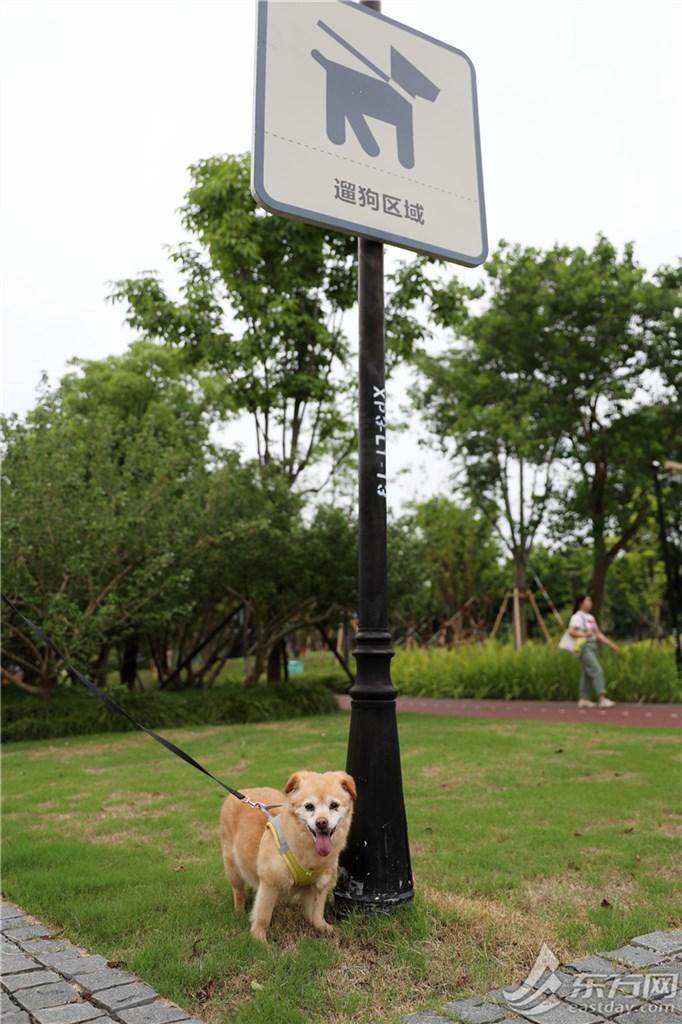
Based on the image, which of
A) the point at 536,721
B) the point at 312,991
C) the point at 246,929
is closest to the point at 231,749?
the point at 536,721

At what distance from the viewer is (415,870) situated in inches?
187

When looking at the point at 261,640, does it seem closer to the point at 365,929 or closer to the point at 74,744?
the point at 74,744

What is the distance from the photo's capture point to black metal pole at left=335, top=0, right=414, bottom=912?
3996 mm

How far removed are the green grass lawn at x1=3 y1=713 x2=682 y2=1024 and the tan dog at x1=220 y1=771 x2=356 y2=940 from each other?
0.50ft

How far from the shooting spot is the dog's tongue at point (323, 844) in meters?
3.55

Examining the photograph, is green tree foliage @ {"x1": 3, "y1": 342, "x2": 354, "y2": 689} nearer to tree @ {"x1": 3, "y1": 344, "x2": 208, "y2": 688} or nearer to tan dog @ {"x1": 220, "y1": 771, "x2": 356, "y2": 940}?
tree @ {"x1": 3, "y1": 344, "x2": 208, "y2": 688}

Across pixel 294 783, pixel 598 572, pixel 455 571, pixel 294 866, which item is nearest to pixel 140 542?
pixel 294 783

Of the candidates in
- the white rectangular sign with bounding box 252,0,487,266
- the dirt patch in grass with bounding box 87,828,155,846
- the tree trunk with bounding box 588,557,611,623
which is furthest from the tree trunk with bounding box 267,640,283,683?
the white rectangular sign with bounding box 252,0,487,266

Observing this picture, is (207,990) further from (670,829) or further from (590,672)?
(590,672)

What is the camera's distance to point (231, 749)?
33.3 feet

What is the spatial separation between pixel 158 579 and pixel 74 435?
2.49 m

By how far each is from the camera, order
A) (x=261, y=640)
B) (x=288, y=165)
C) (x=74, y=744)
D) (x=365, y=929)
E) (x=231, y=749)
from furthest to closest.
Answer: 1. (x=261, y=640)
2. (x=74, y=744)
3. (x=231, y=749)
4. (x=288, y=165)
5. (x=365, y=929)

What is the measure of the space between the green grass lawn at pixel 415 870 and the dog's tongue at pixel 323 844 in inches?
15.9

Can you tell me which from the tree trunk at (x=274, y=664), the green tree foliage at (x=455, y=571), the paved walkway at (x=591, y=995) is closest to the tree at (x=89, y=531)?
the tree trunk at (x=274, y=664)
